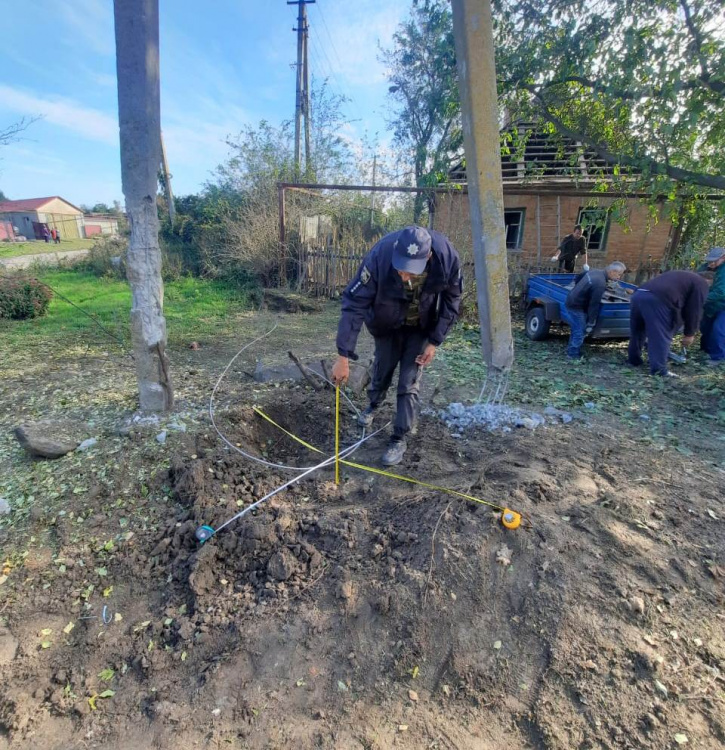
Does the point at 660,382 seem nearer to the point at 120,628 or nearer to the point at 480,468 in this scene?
the point at 480,468

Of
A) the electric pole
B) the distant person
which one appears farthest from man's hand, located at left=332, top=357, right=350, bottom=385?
the electric pole

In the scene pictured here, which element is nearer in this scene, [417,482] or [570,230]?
[417,482]

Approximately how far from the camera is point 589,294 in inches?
231

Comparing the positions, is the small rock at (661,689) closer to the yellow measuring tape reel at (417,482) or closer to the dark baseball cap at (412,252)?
the yellow measuring tape reel at (417,482)

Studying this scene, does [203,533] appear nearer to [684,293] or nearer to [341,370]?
[341,370]

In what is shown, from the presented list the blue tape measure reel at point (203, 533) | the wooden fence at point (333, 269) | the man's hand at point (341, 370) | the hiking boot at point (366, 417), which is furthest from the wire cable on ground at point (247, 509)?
the wooden fence at point (333, 269)

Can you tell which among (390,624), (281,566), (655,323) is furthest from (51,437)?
(655,323)

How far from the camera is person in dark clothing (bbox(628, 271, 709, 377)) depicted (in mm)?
5223

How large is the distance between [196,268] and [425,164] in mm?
10528

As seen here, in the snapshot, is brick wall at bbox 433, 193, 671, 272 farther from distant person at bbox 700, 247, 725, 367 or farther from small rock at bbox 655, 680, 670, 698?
small rock at bbox 655, 680, 670, 698

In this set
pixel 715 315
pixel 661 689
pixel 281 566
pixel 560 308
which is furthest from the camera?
pixel 560 308

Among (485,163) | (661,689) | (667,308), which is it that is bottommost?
(661,689)

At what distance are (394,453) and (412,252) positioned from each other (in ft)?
5.18

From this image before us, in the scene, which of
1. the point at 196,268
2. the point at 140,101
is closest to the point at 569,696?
the point at 140,101
